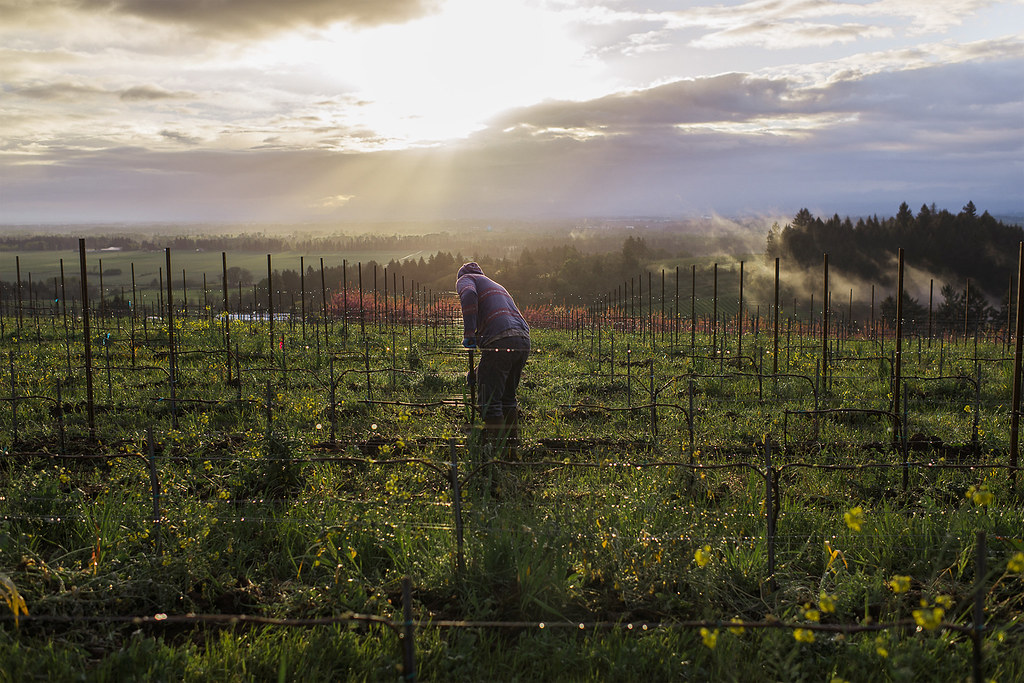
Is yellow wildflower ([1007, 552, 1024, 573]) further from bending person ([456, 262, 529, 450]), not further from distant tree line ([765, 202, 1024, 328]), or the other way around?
distant tree line ([765, 202, 1024, 328])

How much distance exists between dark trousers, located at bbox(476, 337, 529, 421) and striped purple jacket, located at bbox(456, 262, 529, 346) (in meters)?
0.08

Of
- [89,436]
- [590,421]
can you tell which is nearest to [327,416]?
[89,436]

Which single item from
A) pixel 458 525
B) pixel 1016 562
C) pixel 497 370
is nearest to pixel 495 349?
pixel 497 370

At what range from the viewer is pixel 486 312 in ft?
20.1

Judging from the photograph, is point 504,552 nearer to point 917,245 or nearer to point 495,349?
point 495,349

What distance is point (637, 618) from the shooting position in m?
3.39

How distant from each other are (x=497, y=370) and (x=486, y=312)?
1.71ft

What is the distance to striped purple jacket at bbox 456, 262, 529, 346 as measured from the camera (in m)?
5.95

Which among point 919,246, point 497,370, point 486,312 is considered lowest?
point 497,370

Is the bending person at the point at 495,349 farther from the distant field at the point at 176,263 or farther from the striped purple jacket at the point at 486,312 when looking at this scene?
the distant field at the point at 176,263

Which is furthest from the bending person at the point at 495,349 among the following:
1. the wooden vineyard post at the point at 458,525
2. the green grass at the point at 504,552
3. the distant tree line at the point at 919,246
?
the distant tree line at the point at 919,246

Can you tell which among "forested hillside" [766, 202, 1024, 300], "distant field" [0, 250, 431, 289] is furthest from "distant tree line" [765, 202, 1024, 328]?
"distant field" [0, 250, 431, 289]

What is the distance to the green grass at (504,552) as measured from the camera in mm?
3018

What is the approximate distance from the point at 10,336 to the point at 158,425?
9923 mm
